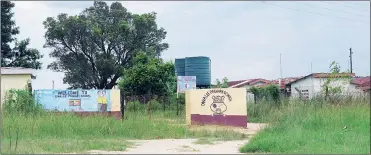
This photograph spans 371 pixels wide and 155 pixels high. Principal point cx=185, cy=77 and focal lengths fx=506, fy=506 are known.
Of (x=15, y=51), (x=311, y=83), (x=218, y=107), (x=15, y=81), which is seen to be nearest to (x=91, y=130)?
(x=218, y=107)

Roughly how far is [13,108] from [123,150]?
9.19 m

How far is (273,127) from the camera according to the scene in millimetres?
14906

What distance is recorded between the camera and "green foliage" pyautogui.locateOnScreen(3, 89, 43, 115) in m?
19.3

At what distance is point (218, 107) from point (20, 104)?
7.90 m

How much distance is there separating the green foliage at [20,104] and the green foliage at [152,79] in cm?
1497

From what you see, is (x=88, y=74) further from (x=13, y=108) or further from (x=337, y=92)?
(x=337, y=92)

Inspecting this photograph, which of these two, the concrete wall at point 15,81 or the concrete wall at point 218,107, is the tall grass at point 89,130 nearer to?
the concrete wall at point 218,107

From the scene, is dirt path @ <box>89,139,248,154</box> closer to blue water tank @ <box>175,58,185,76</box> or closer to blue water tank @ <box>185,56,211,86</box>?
blue water tank @ <box>185,56,211,86</box>

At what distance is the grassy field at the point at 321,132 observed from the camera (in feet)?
37.6

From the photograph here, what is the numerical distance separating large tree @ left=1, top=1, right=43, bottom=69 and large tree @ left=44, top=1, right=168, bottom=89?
7285 millimetres

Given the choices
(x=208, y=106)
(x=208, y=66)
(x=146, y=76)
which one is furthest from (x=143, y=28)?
(x=208, y=106)

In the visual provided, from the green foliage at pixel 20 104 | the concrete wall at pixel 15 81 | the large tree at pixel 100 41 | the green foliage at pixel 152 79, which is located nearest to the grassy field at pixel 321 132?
the green foliage at pixel 20 104

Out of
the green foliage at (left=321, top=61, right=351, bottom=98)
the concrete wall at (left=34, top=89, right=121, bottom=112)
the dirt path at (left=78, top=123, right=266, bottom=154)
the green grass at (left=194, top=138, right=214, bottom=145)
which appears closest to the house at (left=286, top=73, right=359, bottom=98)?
the green foliage at (left=321, top=61, right=351, bottom=98)

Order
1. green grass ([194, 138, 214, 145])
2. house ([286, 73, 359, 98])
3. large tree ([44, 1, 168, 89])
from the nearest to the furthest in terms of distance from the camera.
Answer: green grass ([194, 138, 214, 145]), house ([286, 73, 359, 98]), large tree ([44, 1, 168, 89])
